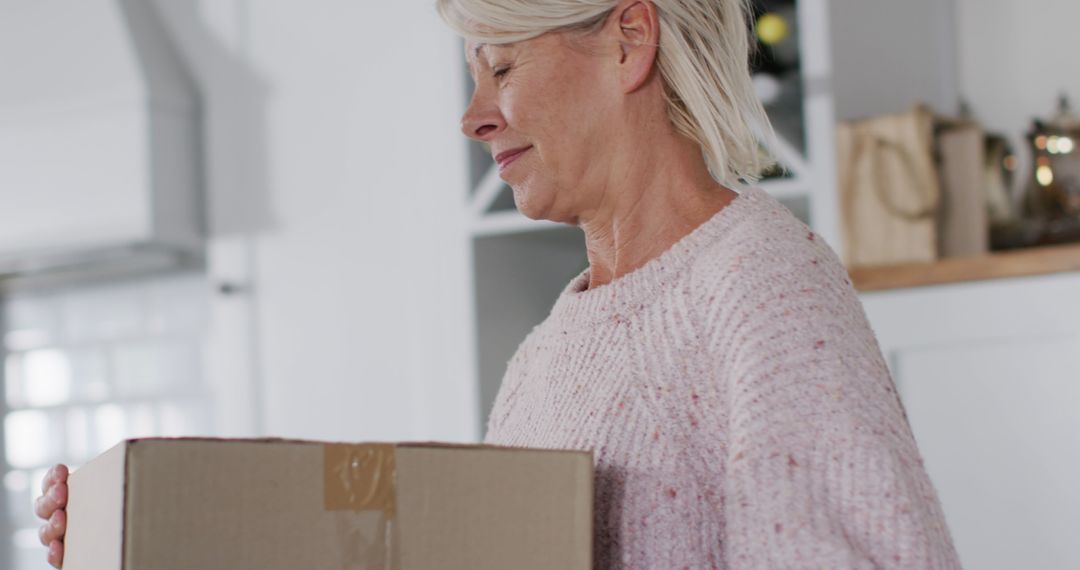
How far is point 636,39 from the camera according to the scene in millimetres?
812

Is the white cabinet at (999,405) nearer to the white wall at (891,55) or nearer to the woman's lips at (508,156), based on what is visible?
the white wall at (891,55)

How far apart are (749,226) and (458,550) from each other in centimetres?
26

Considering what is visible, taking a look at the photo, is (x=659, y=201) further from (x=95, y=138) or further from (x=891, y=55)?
(x=95, y=138)

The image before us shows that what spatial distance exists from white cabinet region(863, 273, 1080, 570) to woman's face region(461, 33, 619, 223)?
0.85 metres

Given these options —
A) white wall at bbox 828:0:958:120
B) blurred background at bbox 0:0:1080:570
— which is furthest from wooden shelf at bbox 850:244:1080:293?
white wall at bbox 828:0:958:120

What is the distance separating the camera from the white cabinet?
1.47 meters

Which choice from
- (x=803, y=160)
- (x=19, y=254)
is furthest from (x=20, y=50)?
(x=803, y=160)

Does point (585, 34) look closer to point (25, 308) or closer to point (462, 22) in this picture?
point (462, 22)

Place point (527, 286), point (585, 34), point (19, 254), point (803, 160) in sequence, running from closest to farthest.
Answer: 1. point (585, 34)
2. point (803, 160)
3. point (527, 286)
4. point (19, 254)

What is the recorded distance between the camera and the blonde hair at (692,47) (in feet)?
2.67

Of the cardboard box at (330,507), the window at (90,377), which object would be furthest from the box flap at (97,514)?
the window at (90,377)

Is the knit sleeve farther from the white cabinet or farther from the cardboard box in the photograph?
the white cabinet

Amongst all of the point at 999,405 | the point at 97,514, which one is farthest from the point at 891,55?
the point at 97,514

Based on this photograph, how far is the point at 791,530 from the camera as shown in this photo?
0.60m
